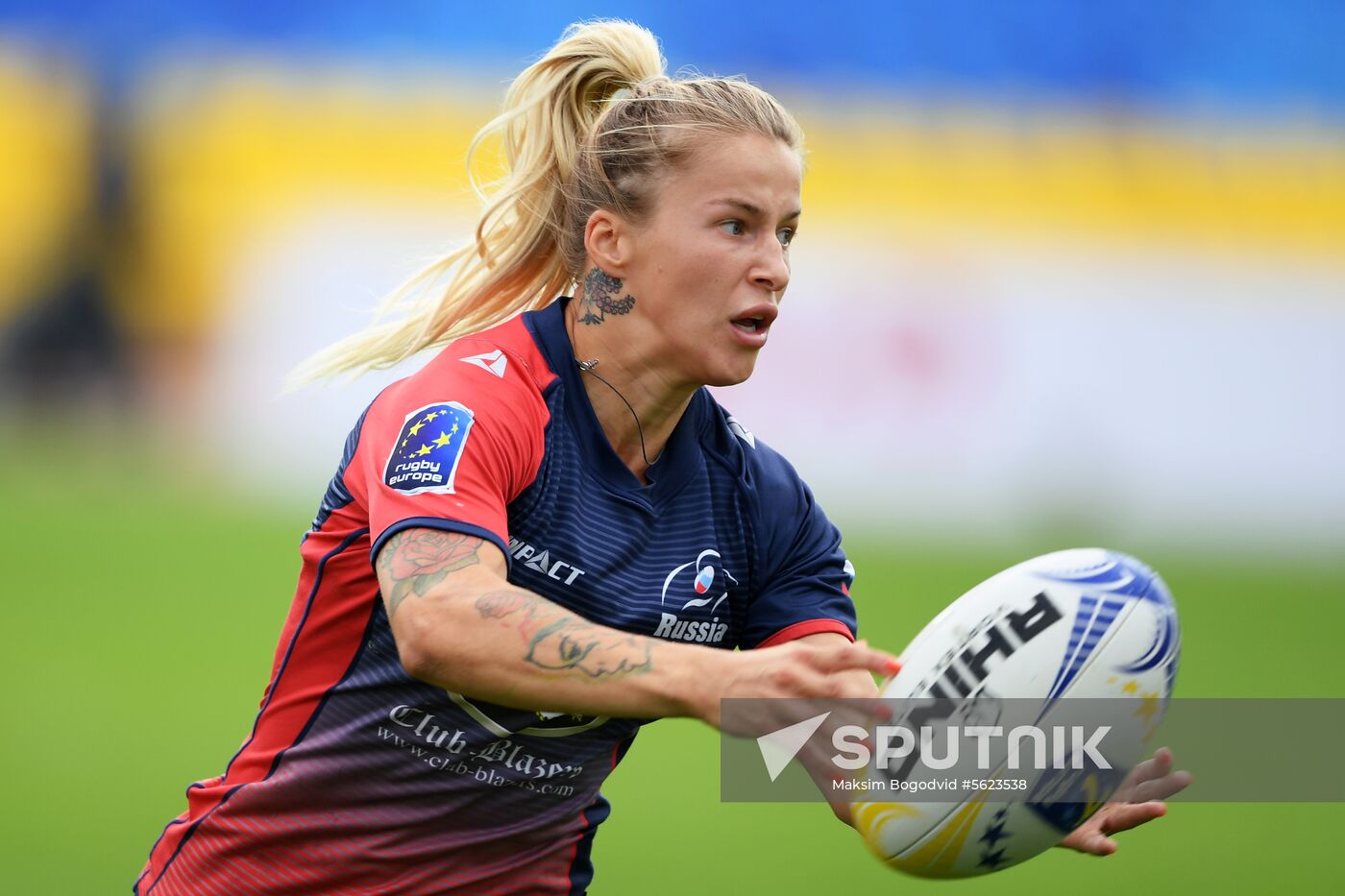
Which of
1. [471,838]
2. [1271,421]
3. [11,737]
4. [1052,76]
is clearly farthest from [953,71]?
[471,838]

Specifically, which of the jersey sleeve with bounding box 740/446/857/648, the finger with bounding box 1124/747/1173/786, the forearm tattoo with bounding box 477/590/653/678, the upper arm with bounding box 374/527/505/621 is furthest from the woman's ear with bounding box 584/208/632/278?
the finger with bounding box 1124/747/1173/786

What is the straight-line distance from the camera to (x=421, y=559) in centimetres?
239

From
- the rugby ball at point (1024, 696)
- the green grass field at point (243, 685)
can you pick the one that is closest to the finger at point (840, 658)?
the rugby ball at point (1024, 696)

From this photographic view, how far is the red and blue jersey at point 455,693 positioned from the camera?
280 centimetres

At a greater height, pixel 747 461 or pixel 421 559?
pixel 747 461

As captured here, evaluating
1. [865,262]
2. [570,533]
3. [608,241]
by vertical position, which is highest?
[865,262]

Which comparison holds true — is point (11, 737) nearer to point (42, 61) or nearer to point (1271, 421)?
point (42, 61)

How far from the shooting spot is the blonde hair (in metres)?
3.15

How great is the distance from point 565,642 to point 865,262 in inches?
390

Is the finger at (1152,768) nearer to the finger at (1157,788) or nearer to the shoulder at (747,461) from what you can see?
the finger at (1157,788)

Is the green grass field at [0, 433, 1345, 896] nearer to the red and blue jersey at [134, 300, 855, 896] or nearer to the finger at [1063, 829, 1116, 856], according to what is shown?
the red and blue jersey at [134, 300, 855, 896]

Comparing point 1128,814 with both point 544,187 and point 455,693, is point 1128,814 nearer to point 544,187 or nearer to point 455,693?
point 455,693

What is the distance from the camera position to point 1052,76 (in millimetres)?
12484

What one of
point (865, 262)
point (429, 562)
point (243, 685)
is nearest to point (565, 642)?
point (429, 562)
